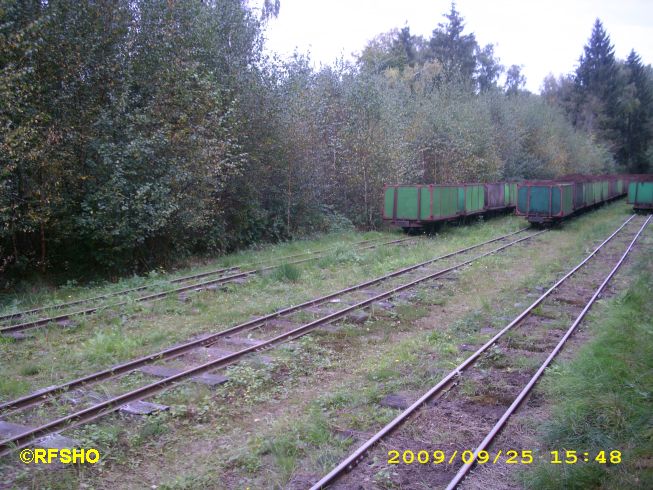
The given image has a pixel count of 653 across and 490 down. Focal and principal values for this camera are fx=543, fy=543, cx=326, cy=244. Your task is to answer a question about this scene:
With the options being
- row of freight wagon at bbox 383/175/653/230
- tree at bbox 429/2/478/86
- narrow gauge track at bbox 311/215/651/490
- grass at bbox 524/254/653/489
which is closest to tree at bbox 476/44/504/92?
tree at bbox 429/2/478/86

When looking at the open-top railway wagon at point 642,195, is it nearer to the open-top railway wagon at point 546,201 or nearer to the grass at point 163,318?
the open-top railway wagon at point 546,201

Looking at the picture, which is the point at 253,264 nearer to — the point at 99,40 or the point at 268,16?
the point at 99,40

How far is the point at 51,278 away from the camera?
13.8m

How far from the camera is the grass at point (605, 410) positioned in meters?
4.45

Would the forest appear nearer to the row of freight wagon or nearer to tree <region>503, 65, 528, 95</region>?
the row of freight wagon

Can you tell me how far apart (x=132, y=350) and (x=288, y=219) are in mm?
14139

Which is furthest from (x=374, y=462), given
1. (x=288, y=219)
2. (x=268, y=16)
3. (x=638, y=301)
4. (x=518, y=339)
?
(x=268, y=16)

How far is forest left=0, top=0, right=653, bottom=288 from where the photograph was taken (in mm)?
12570

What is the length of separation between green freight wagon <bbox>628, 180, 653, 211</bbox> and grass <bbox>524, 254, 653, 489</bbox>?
98.6 feet

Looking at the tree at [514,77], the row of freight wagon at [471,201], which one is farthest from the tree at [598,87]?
the row of freight wagon at [471,201]

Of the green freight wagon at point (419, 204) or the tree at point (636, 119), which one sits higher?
the tree at point (636, 119)

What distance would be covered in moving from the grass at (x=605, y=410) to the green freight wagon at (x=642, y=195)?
1183 inches
